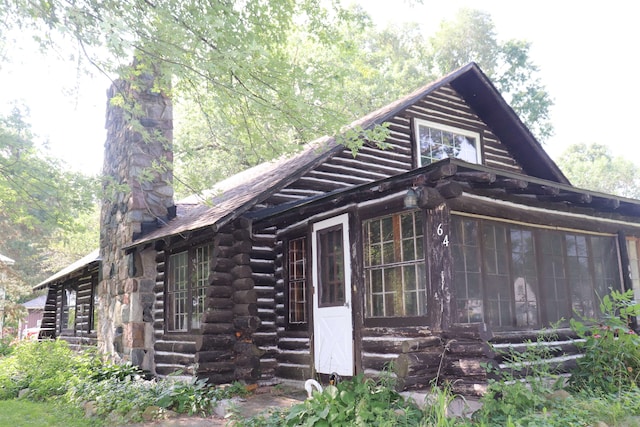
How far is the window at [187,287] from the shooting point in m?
10.4

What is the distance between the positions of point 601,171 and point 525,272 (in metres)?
39.4

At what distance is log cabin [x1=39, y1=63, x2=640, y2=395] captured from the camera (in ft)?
23.6

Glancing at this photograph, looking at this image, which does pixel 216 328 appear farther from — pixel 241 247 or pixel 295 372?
pixel 295 372

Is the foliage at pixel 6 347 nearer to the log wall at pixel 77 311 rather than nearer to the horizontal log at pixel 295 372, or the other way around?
the log wall at pixel 77 311

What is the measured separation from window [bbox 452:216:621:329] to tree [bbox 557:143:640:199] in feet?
116

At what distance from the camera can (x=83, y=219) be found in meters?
26.1

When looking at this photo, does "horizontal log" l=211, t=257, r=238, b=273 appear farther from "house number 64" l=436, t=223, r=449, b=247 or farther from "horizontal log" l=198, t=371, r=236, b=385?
"house number 64" l=436, t=223, r=449, b=247

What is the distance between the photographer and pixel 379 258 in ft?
26.1

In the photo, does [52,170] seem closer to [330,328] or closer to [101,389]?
[101,389]


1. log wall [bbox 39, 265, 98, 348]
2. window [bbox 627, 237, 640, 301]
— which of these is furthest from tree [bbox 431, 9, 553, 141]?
log wall [bbox 39, 265, 98, 348]

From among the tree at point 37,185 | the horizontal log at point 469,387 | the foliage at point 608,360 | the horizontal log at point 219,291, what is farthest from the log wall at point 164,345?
the foliage at point 608,360

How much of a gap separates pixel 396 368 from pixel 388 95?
22.6 metres

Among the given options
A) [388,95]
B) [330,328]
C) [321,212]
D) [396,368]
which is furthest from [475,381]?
[388,95]

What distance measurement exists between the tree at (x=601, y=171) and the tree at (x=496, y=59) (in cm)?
1553
